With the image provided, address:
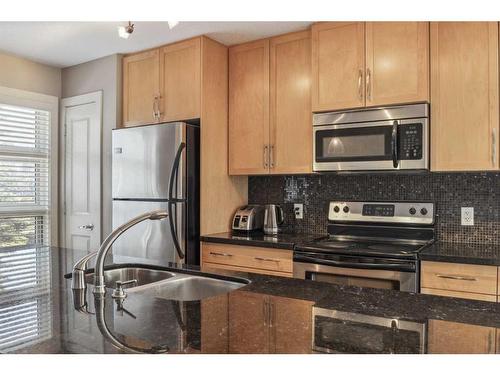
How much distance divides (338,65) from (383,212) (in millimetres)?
1063

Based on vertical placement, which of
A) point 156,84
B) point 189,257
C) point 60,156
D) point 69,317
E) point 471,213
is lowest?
point 189,257

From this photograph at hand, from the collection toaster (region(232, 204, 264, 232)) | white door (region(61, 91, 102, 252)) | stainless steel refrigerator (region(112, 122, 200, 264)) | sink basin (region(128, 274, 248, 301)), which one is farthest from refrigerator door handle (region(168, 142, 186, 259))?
sink basin (region(128, 274, 248, 301))

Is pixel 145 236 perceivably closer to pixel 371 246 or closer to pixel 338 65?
pixel 371 246

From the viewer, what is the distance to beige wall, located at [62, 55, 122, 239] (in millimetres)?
3607

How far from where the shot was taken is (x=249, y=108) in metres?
3.23

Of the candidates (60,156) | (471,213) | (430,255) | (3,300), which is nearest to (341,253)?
(430,255)

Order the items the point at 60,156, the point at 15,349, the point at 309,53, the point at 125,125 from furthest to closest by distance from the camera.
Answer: the point at 60,156, the point at 125,125, the point at 309,53, the point at 15,349

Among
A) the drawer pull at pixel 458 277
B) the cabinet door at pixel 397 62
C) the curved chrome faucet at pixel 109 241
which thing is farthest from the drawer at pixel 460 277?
the curved chrome faucet at pixel 109 241

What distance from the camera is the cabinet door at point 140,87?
3398 millimetres

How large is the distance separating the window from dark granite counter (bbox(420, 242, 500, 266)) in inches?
133

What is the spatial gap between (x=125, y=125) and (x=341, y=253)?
2.21 meters

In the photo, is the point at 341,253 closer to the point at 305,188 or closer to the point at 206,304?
the point at 305,188

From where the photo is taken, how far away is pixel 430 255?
87.0 inches

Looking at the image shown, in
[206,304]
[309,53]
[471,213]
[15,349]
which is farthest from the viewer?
[309,53]
